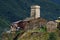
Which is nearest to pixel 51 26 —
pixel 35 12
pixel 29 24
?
pixel 29 24

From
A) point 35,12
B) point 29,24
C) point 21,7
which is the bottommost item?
point 21,7

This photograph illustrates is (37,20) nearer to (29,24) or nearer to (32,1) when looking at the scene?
(29,24)

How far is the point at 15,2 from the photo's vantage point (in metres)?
90.9

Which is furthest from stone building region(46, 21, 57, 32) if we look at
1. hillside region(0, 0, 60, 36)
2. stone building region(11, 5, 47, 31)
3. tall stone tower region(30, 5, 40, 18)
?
hillside region(0, 0, 60, 36)

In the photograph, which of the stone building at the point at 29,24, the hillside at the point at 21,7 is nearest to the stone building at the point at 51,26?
the stone building at the point at 29,24

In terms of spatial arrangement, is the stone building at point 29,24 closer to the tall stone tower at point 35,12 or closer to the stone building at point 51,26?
the tall stone tower at point 35,12

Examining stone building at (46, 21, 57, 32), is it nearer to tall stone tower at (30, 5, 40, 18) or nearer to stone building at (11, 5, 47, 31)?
stone building at (11, 5, 47, 31)

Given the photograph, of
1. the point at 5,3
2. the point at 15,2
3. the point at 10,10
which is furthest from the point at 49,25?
the point at 15,2

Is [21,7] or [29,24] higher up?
[29,24]

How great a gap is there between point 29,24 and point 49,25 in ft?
1.97

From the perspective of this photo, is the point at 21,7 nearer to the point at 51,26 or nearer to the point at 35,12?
the point at 35,12

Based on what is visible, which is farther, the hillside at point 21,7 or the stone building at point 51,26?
the hillside at point 21,7

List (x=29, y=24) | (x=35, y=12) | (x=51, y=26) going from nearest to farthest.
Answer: (x=51, y=26) < (x=29, y=24) < (x=35, y=12)

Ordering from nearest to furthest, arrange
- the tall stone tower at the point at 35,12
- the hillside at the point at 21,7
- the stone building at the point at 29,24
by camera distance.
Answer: the stone building at the point at 29,24 < the tall stone tower at the point at 35,12 < the hillside at the point at 21,7
